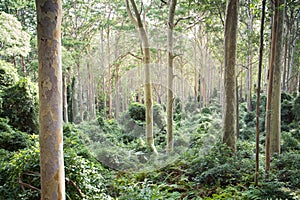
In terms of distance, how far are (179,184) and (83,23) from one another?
13.7 metres

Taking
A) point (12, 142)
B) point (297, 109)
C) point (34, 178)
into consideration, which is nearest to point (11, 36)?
point (12, 142)

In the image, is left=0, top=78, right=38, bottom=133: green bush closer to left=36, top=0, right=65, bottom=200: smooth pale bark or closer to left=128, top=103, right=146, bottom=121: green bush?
left=128, top=103, right=146, bottom=121: green bush

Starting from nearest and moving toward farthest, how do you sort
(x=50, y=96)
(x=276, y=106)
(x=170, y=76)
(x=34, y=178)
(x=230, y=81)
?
(x=50, y=96), (x=34, y=178), (x=230, y=81), (x=276, y=106), (x=170, y=76)

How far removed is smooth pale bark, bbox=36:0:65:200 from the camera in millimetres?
2029

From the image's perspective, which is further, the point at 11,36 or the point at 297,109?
the point at 297,109

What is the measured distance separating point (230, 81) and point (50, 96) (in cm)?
538

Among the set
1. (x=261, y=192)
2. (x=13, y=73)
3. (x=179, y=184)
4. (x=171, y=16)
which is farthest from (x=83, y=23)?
(x=261, y=192)

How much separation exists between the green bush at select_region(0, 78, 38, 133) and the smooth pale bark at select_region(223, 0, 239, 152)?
5.89 meters

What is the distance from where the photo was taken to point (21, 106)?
8.38m

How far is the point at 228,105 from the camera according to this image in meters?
6.68

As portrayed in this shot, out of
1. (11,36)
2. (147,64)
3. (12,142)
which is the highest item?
(11,36)

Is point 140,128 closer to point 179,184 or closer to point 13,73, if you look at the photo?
Answer: point 13,73

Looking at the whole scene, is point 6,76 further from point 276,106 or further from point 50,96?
point 276,106

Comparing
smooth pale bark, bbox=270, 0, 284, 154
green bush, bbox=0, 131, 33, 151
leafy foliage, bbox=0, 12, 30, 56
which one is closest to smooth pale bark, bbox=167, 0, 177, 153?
smooth pale bark, bbox=270, 0, 284, 154
